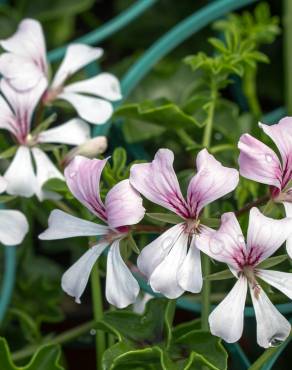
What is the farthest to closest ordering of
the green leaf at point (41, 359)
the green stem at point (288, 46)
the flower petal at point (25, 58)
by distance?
the green stem at point (288, 46) → the flower petal at point (25, 58) → the green leaf at point (41, 359)

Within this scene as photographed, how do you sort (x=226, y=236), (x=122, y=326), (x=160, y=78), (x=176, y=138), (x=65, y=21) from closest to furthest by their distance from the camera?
(x=226, y=236)
(x=122, y=326)
(x=176, y=138)
(x=160, y=78)
(x=65, y=21)

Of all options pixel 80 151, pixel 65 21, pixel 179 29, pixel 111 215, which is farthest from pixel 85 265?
pixel 65 21

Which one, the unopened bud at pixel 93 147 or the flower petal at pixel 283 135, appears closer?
the flower petal at pixel 283 135

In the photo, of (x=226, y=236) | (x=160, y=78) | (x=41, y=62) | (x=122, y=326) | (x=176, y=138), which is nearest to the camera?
(x=226, y=236)

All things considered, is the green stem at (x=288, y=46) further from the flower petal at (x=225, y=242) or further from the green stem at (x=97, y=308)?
the flower petal at (x=225, y=242)

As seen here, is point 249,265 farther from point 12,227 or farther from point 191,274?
point 12,227

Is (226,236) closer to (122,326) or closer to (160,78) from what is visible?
(122,326)

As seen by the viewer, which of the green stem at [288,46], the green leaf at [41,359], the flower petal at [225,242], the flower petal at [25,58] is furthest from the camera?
the green stem at [288,46]

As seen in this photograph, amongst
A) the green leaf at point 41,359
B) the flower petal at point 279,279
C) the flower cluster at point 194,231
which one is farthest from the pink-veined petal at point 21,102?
the flower petal at point 279,279
